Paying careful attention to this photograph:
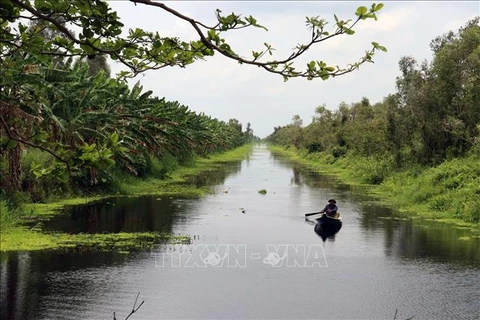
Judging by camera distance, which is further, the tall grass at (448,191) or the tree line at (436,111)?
the tree line at (436,111)

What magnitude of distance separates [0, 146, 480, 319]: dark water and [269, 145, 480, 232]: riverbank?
1.89 meters

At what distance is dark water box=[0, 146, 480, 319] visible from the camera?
1202 centimetres

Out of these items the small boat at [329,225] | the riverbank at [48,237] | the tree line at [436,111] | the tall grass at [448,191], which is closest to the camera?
the riverbank at [48,237]

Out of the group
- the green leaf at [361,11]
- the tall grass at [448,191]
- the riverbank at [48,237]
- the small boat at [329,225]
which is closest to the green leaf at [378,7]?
the green leaf at [361,11]

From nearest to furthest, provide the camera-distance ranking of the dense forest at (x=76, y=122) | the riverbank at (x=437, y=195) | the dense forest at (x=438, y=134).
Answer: the dense forest at (x=76, y=122) < the riverbank at (x=437, y=195) < the dense forest at (x=438, y=134)

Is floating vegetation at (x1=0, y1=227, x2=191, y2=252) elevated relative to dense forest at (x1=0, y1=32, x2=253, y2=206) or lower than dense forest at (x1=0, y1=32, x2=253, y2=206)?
lower

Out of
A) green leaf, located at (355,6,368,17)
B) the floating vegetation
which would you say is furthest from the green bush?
green leaf, located at (355,6,368,17)

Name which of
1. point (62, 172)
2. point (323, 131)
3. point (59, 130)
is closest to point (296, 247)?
point (59, 130)

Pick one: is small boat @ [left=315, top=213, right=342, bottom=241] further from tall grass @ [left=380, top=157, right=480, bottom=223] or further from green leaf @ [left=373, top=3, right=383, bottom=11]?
green leaf @ [left=373, top=3, right=383, bottom=11]

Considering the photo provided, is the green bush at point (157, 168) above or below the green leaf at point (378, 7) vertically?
below

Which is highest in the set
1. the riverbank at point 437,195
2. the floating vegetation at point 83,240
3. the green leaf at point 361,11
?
the green leaf at point 361,11

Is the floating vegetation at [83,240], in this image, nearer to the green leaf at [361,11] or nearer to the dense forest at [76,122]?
the dense forest at [76,122]

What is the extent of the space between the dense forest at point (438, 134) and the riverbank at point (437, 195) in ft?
0.14

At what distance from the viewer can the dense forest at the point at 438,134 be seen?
26355mm
